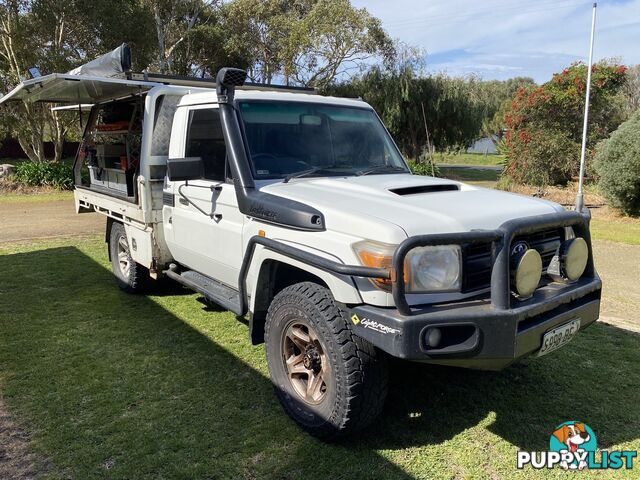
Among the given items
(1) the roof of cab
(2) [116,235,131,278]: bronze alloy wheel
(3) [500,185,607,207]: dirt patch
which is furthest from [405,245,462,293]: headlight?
(3) [500,185,607,207]: dirt patch

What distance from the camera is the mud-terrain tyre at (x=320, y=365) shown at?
2.94 m

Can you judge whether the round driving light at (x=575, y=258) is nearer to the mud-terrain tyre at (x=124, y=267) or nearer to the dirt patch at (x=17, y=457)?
the dirt patch at (x=17, y=457)

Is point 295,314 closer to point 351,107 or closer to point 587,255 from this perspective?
point 587,255

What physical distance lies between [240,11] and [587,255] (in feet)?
97.2

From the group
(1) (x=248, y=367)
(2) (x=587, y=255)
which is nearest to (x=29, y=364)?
(1) (x=248, y=367)

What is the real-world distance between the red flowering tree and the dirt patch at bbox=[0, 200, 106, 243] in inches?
508

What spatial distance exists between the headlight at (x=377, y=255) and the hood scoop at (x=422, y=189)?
0.78 meters

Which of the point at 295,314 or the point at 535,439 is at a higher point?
the point at 295,314

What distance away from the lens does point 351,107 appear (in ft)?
15.5

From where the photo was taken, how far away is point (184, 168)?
151 inches

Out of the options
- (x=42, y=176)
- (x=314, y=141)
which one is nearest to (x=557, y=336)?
(x=314, y=141)

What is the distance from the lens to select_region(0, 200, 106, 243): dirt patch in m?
10.2

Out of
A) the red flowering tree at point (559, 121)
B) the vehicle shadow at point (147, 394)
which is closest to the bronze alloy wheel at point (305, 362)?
the vehicle shadow at point (147, 394)

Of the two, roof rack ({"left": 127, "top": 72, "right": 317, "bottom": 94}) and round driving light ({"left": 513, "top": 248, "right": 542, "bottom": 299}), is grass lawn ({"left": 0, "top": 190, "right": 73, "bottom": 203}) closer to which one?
roof rack ({"left": 127, "top": 72, "right": 317, "bottom": 94})
